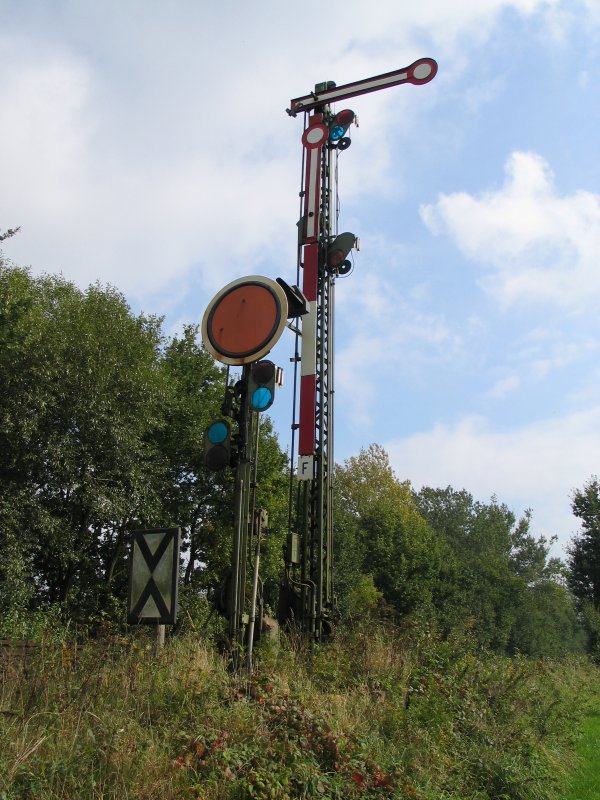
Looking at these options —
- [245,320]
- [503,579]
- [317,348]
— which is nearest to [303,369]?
[317,348]

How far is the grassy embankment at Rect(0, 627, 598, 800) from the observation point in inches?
166

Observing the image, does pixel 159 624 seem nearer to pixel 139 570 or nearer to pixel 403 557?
pixel 139 570

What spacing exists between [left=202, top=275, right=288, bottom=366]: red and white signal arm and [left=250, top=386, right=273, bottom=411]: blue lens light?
1.39 ft

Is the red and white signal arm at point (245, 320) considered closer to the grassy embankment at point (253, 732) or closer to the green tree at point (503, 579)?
the grassy embankment at point (253, 732)

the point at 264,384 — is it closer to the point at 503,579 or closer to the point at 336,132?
the point at 336,132

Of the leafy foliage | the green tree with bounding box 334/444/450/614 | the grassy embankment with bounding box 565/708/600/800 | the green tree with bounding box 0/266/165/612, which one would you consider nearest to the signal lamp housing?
the grassy embankment with bounding box 565/708/600/800

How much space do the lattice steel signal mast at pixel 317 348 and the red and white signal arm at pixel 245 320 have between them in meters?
5.06

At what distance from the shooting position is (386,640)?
1034 centimetres

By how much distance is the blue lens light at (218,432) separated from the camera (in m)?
7.04

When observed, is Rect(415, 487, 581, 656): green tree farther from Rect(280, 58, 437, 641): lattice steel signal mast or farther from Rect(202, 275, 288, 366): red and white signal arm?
Rect(202, 275, 288, 366): red and white signal arm

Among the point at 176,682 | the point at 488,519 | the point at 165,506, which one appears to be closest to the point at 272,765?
the point at 176,682

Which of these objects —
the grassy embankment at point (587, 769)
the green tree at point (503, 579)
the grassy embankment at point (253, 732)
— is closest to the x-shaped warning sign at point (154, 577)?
the grassy embankment at point (253, 732)

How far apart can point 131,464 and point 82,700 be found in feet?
55.5

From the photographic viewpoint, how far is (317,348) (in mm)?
13383
